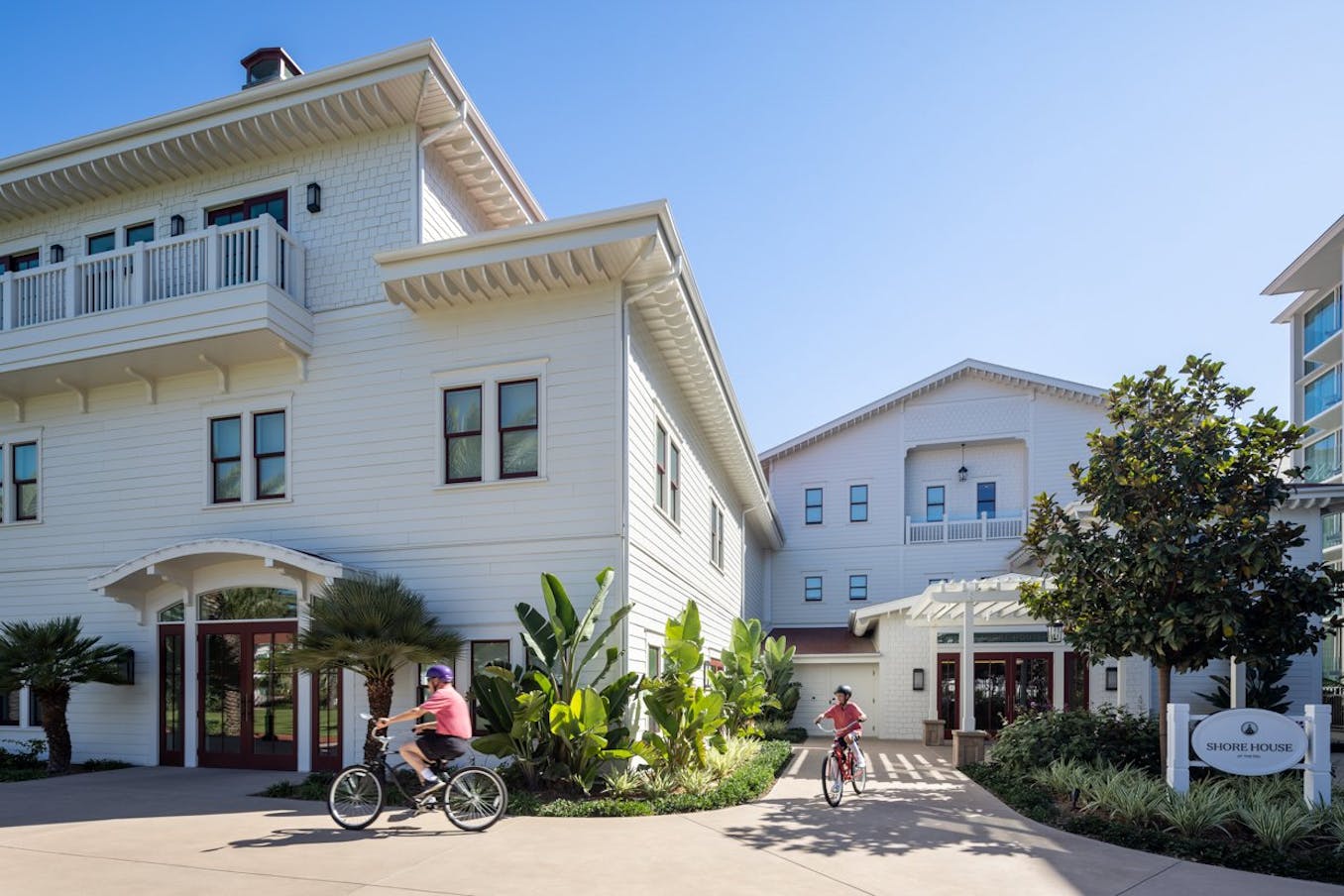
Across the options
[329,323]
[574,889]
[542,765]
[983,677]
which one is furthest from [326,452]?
[983,677]

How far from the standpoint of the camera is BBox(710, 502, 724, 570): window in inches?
790

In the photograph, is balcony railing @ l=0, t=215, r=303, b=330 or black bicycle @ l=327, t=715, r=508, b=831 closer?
black bicycle @ l=327, t=715, r=508, b=831

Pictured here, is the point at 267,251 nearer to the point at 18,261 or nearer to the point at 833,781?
the point at 18,261

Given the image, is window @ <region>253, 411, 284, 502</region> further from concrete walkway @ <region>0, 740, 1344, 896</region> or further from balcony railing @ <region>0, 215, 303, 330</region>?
concrete walkway @ <region>0, 740, 1344, 896</region>

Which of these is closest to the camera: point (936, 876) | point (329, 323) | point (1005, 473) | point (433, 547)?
point (936, 876)

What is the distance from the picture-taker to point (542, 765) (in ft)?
35.0

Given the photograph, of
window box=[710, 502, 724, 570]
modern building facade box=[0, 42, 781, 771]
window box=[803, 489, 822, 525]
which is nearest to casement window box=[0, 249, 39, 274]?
modern building facade box=[0, 42, 781, 771]

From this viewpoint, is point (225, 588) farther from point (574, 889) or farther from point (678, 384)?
point (574, 889)

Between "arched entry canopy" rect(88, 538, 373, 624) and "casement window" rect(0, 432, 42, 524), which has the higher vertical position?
"casement window" rect(0, 432, 42, 524)

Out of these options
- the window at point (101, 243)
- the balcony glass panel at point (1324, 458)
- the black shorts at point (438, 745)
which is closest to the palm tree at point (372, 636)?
the black shorts at point (438, 745)

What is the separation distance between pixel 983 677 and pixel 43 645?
19138 millimetres

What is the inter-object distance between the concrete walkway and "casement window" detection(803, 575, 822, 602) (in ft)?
66.5

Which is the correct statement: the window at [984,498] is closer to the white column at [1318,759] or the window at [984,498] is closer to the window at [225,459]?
the white column at [1318,759]

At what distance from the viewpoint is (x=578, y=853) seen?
7816mm
